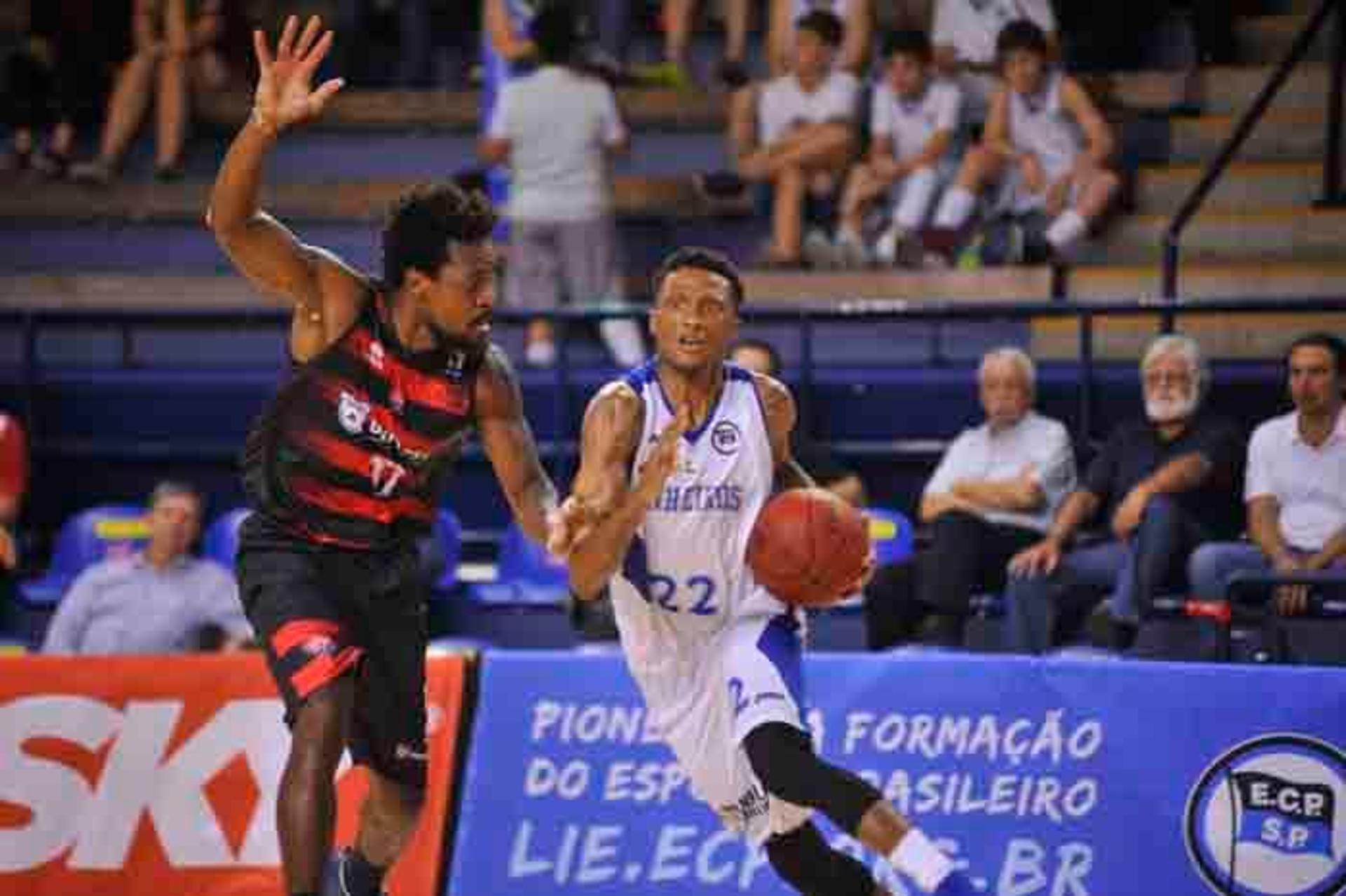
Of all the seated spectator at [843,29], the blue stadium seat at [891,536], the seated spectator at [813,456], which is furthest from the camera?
the seated spectator at [843,29]

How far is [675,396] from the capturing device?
25.4 ft

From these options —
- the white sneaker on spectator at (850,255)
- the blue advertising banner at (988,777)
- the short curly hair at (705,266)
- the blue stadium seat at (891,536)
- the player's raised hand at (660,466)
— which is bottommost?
the blue advertising banner at (988,777)

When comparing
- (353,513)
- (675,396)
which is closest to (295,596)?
(353,513)

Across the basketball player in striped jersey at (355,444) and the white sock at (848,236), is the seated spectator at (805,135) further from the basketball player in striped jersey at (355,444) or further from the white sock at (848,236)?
the basketball player in striped jersey at (355,444)

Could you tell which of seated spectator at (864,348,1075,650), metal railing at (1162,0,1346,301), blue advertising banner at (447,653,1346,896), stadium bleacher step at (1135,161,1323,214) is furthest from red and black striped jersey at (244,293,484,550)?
stadium bleacher step at (1135,161,1323,214)

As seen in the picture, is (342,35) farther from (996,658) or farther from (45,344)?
(996,658)

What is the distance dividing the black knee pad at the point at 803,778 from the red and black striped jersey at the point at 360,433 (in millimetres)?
1249

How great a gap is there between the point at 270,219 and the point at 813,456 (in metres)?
3.79

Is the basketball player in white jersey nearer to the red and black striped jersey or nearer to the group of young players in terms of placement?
the group of young players

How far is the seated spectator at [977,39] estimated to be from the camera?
1263 centimetres

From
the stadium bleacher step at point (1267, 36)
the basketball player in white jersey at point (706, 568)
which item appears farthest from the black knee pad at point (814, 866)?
the stadium bleacher step at point (1267, 36)

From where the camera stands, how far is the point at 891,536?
10688mm

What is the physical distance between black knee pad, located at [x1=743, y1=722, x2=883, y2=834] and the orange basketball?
390mm

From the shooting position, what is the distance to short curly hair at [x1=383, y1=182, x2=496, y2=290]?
7.46m
